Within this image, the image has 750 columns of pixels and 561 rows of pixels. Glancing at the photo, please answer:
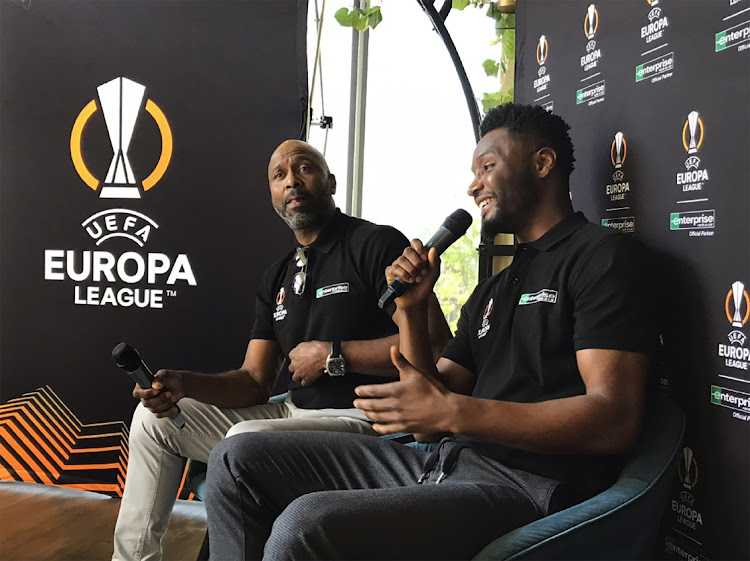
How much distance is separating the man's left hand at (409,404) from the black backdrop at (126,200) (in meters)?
1.75

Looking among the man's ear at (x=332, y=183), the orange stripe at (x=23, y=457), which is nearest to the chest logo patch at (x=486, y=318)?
the man's ear at (x=332, y=183)

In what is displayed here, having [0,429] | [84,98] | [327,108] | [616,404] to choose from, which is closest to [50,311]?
[0,429]

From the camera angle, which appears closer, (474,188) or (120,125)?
(474,188)

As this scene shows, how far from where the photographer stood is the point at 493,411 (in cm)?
133

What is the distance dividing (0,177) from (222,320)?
1183 millimetres

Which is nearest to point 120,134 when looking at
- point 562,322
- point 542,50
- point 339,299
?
point 339,299

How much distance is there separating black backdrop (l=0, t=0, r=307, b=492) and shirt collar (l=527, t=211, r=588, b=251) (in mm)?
1603

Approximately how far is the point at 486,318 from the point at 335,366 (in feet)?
1.87

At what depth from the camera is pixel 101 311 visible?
122 inches

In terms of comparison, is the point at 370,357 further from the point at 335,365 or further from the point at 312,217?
the point at 312,217

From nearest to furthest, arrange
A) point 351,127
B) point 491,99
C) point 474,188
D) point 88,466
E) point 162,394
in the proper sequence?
point 474,188 < point 162,394 < point 491,99 < point 88,466 < point 351,127

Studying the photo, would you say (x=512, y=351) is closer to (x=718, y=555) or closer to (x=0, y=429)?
(x=718, y=555)

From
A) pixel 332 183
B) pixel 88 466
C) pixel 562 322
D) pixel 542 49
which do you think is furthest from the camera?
pixel 88 466

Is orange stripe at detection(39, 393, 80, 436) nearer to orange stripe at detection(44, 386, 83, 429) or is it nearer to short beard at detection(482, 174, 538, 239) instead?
orange stripe at detection(44, 386, 83, 429)
